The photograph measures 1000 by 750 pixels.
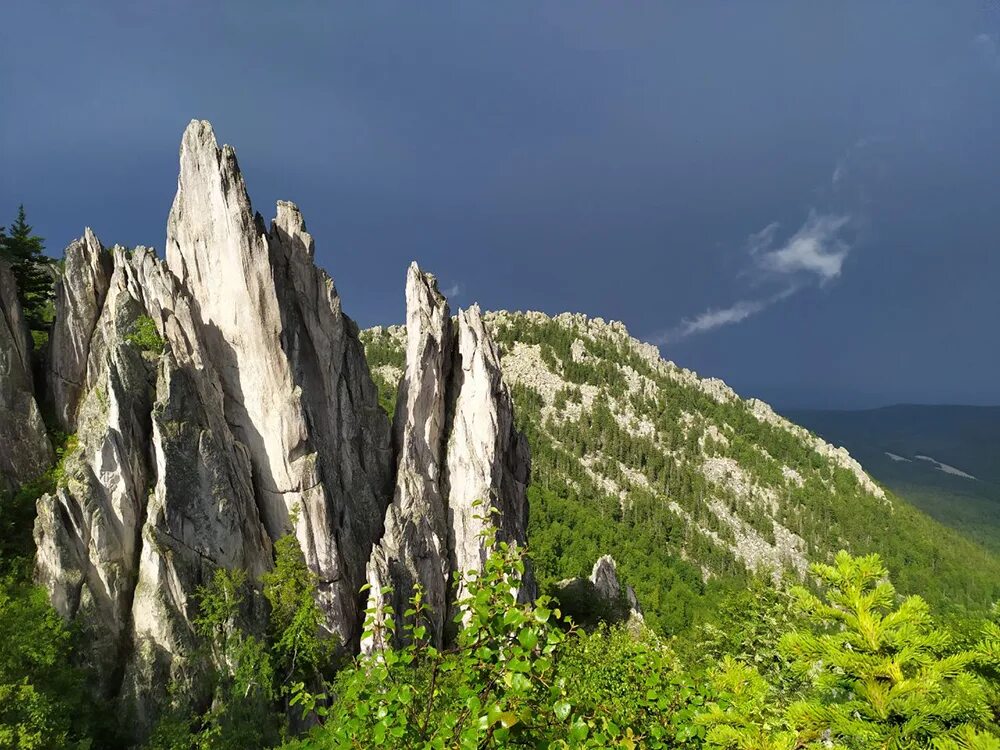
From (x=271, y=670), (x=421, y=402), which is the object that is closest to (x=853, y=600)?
(x=271, y=670)

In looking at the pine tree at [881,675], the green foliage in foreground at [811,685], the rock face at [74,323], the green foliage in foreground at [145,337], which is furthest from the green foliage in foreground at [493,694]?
the rock face at [74,323]

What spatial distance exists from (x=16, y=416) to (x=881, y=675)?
37.8 meters

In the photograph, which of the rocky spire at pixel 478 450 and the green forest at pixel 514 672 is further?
the rocky spire at pixel 478 450

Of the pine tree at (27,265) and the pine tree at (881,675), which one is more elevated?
the pine tree at (27,265)

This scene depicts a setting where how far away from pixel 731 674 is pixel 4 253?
46156mm

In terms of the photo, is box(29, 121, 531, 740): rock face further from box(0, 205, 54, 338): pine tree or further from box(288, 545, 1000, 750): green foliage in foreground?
box(288, 545, 1000, 750): green foliage in foreground

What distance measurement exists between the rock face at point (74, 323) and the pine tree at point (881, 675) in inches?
1476

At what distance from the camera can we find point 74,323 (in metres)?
29.5

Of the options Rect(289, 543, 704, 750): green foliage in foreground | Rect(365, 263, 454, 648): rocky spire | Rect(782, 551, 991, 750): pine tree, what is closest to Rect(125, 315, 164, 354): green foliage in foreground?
Rect(365, 263, 454, 648): rocky spire

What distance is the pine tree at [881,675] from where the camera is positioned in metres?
4.06

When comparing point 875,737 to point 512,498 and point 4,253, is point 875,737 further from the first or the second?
point 4,253

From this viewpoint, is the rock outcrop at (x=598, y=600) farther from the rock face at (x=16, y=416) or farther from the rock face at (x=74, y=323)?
the rock face at (x=74, y=323)

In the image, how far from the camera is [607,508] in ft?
534

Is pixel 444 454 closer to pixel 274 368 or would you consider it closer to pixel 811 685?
pixel 274 368
